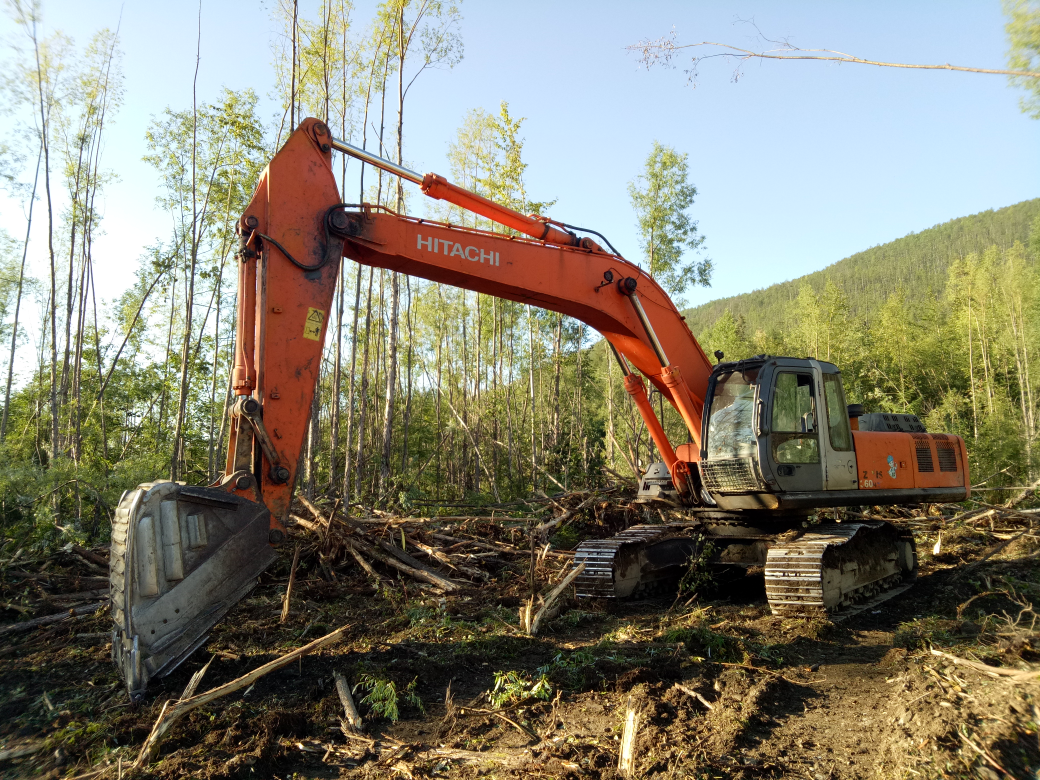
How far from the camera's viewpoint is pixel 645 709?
391 centimetres

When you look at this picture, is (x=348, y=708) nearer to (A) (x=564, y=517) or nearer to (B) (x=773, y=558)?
(B) (x=773, y=558)

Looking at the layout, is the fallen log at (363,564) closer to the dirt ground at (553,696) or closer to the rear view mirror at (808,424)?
the dirt ground at (553,696)

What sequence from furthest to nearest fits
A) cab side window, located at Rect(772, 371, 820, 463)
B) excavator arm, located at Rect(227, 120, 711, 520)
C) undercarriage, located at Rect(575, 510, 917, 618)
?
cab side window, located at Rect(772, 371, 820, 463)
undercarriage, located at Rect(575, 510, 917, 618)
excavator arm, located at Rect(227, 120, 711, 520)

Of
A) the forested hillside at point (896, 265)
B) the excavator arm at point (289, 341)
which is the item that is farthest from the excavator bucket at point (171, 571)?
the forested hillside at point (896, 265)

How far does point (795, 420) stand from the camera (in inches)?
268

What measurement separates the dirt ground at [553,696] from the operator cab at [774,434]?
4.29ft

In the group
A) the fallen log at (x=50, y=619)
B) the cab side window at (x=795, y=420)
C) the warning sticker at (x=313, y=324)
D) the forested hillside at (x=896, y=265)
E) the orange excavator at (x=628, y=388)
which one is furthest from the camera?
the forested hillside at (x=896, y=265)

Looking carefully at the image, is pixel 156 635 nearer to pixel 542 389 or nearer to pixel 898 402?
pixel 542 389

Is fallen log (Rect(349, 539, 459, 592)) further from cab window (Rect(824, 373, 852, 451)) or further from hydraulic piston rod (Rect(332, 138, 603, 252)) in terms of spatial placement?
cab window (Rect(824, 373, 852, 451))

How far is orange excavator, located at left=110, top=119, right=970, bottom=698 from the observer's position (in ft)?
14.0

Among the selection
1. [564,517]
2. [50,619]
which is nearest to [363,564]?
[50,619]

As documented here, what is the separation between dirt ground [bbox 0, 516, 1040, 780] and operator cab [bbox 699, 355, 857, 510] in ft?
4.29

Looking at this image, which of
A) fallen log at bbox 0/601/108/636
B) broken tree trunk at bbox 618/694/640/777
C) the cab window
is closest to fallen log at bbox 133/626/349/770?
broken tree trunk at bbox 618/694/640/777

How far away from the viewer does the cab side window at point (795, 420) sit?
663 centimetres
